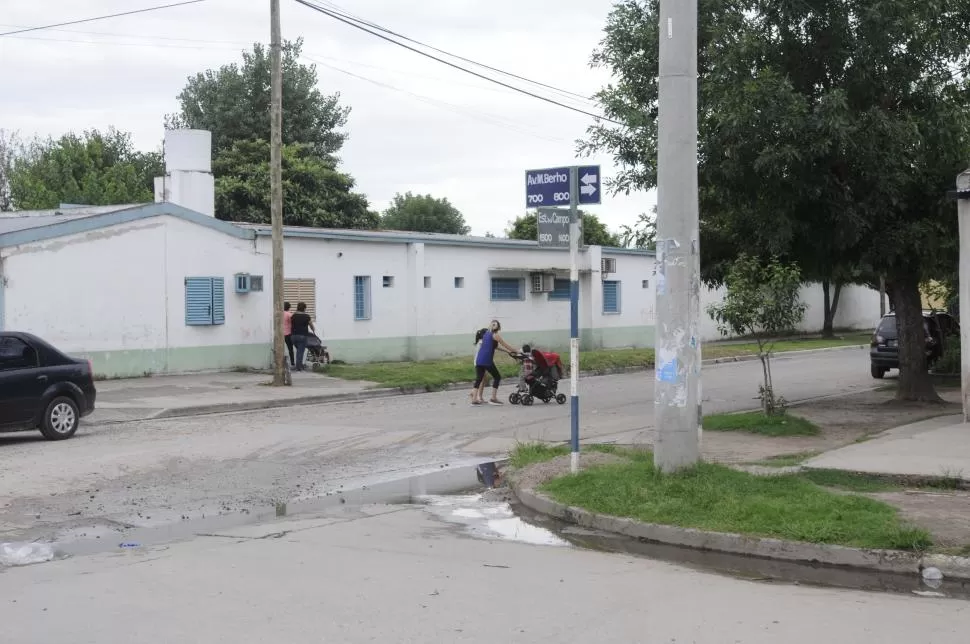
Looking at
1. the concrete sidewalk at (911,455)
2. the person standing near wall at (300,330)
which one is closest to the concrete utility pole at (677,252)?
the concrete sidewalk at (911,455)

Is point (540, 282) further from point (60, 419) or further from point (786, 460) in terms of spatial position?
point (786, 460)

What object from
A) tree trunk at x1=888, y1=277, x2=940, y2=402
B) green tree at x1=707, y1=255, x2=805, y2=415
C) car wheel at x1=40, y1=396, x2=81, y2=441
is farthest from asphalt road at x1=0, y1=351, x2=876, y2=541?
tree trunk at x1=888, y1=277, x2=940, y2=402

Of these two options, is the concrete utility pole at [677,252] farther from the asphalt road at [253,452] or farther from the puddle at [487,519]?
the asphalt road at [253,452]

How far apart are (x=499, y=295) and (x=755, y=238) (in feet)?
58.5

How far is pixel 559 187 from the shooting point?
11.7 meters

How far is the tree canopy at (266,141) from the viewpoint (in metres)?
46.8

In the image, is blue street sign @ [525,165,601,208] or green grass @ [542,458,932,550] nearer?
green grass @ [542,458,932,550]

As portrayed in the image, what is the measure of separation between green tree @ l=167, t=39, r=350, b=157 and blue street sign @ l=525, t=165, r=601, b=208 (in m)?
41.4

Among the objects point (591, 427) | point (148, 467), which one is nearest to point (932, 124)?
point (591, 427)

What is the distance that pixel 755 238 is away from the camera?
59.1ft

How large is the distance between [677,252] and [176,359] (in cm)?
1783

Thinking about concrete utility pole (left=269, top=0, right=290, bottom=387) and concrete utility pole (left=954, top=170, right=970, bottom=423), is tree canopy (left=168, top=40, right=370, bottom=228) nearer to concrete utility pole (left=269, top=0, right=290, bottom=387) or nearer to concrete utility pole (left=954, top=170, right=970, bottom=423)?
concrete utility pole (left=269, top=0, right=290, bottom=387)

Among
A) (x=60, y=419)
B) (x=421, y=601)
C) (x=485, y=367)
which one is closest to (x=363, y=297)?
(x=485, y=367)

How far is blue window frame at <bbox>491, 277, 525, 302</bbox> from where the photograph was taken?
35.2 meters
